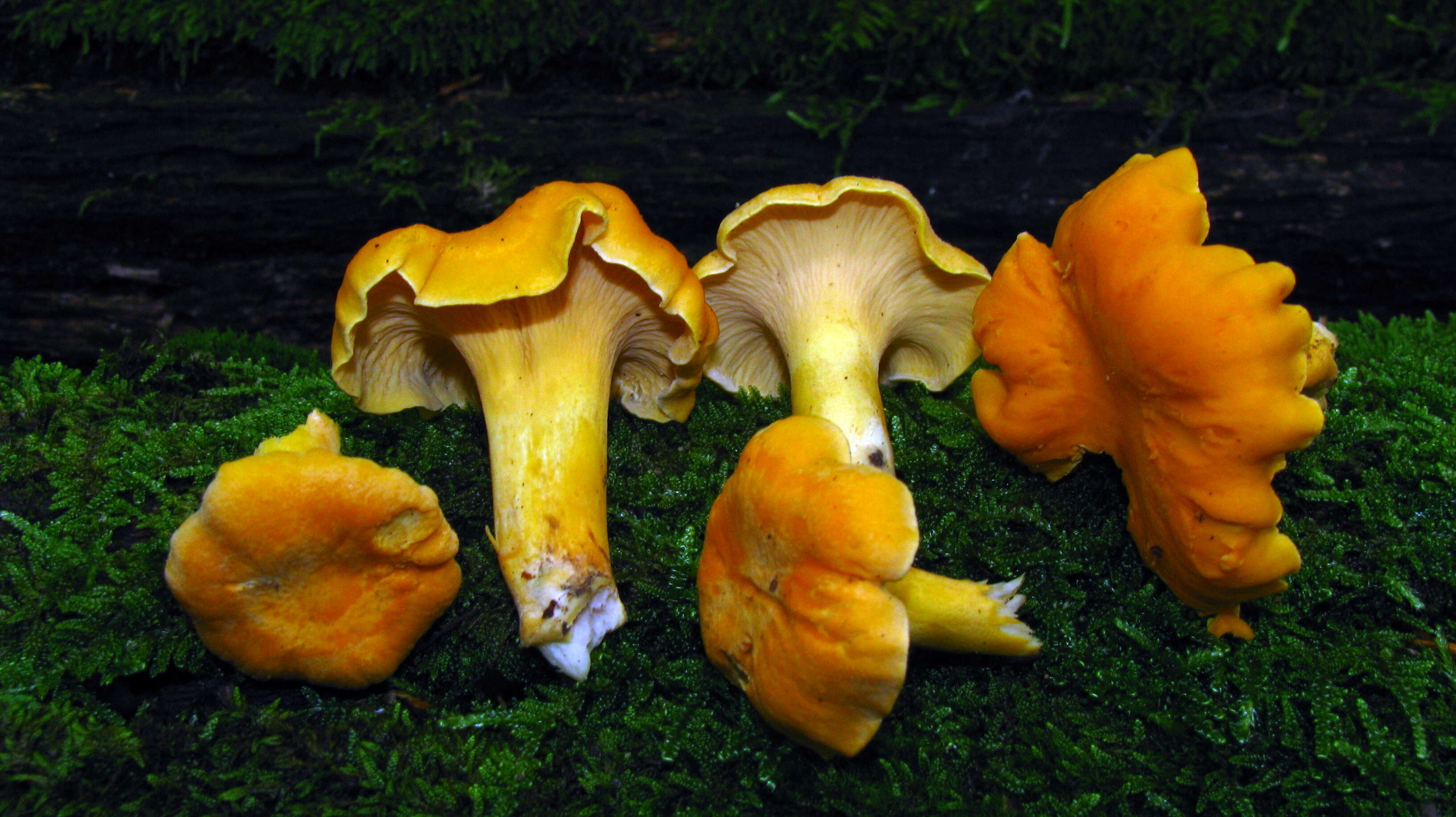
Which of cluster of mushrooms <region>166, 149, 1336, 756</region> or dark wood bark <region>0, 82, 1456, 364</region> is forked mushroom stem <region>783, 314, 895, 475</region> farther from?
dark wood bark <region>0, 82, 1456, 364</region>

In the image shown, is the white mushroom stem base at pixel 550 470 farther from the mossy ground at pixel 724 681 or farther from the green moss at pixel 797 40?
the green moss at pixel 797 40

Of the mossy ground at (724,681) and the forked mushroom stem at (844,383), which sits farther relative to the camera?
the forked mushroom stem at (844,383)

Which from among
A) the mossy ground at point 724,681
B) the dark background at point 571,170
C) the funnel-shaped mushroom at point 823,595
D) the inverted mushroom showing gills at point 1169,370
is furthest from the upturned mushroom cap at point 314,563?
the dark background at point 571,170

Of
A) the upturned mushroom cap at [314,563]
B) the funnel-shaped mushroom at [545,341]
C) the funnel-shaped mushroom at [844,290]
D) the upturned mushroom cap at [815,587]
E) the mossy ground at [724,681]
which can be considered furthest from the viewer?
the funnel-shaped mushroom at [844,290]

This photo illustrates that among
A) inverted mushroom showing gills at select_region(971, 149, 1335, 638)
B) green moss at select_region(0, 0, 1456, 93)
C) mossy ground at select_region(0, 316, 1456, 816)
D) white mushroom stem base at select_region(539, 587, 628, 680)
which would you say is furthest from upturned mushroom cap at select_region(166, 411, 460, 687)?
green moss at select_region(0, 0, 1456, 93)

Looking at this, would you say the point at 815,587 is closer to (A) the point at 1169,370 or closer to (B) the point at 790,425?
(B) the point at 790,425

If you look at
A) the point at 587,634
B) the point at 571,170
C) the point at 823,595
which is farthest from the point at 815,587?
the point at 571,170
